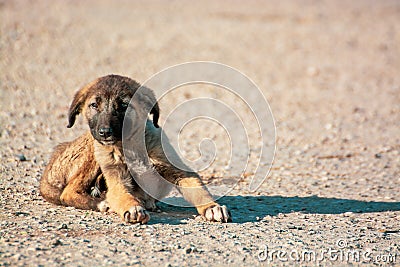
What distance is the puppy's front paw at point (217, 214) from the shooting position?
6.75 meters

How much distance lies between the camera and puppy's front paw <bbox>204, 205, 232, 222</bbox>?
6746 millimetres

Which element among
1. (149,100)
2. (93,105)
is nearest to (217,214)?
(149,100)

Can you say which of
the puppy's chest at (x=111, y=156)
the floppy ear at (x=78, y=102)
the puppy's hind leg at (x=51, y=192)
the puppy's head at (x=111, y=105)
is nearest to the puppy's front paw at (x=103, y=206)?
the puppy's chest at (x=111, y=156)

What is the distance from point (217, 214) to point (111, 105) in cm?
158

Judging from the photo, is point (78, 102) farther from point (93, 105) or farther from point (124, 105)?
point (124, 105)

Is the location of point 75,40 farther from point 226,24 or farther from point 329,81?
point 329,81

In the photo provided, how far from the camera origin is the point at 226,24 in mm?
20906

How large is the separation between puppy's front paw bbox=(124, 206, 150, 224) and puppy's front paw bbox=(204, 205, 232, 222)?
0.65 m

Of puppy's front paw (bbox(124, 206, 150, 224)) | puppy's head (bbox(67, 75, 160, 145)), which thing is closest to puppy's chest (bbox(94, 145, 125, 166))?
puppy's head (bbox(67, 75, 160, 145))

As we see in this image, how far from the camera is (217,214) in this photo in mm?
6750

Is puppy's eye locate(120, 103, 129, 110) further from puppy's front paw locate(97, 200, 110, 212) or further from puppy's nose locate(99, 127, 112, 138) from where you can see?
puppy's front paw locate(97, 200, 110, 212)

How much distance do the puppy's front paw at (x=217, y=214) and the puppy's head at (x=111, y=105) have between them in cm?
118

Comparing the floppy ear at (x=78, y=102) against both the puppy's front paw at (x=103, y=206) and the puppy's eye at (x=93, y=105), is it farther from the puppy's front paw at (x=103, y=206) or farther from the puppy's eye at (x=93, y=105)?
the puppy's front paw at (x=103, y=206)

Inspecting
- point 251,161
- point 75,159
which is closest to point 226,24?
point 251,161
